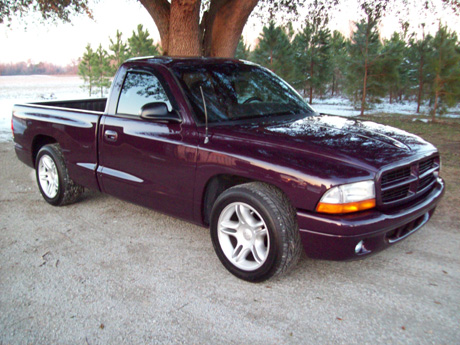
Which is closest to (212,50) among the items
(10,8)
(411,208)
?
(10,8)

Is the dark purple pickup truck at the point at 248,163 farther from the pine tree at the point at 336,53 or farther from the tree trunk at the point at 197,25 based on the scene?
the pine tree at the point at 336,53

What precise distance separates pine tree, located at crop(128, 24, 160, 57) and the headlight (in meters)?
33.5

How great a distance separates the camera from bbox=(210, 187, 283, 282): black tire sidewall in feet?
9.79

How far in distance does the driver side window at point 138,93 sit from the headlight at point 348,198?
182cm

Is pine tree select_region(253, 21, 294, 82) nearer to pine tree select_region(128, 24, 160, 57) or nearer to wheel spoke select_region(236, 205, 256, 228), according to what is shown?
pine tree select_region(128, 24, 160, 57)

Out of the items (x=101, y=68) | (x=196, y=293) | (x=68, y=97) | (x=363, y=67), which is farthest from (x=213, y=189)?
(x=101, y=68)

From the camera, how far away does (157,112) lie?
3.52m

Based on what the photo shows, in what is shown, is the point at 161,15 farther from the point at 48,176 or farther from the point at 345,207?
the point at 345,207

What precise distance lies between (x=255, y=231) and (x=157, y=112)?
130 cm

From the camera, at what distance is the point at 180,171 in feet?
11.9

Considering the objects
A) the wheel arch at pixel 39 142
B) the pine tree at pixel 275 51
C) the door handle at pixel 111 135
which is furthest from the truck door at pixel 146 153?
the pine tree at pixel 275 51

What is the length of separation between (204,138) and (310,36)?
1328 inches

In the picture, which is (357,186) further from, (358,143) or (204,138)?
(204,138)

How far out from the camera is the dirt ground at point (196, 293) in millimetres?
2615
